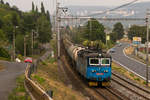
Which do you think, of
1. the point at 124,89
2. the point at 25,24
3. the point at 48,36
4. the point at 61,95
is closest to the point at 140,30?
the point at 48,36

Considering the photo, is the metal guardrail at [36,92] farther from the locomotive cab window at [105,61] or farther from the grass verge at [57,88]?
the locomotive cab window at [105,61]

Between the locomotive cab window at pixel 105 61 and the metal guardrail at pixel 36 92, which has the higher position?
the locomotive cab window at pixel 105 61

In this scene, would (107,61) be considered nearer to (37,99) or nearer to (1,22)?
(37,99)

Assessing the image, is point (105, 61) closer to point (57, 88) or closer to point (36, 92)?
point (57, 88)

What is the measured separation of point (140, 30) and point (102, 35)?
75.9ft

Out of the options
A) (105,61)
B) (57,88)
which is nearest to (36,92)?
(57,88)

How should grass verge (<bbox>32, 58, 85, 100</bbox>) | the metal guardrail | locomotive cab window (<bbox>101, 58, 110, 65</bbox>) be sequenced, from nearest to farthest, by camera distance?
the metal guardrail → grass verge (<bbox>32, 58, 85, 100</bbox>) → locomotive cab window (<bbox>101, 58, 110, 65</bbox>)

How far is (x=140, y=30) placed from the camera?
105 meters

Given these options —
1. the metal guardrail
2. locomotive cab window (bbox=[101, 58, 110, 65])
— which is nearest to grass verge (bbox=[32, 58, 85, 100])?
the metal guardrail

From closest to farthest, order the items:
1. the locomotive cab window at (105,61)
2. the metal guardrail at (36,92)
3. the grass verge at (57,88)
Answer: the metal guardrail at (36,92)
the grass verge at (57,88)
the locomotive cab window at (105,61)

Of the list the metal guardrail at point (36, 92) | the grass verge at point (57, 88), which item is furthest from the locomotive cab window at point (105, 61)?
the metal guardrail at point (36, 92)

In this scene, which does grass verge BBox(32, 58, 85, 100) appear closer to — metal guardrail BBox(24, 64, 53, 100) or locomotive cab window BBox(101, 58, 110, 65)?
metal guardrail BBox(24, 64, 53, 100)

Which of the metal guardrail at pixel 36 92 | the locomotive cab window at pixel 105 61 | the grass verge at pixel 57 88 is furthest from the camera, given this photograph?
the locomotive cab window at pixel 105 61

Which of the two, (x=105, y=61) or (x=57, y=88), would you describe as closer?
(x=57, y=88)
